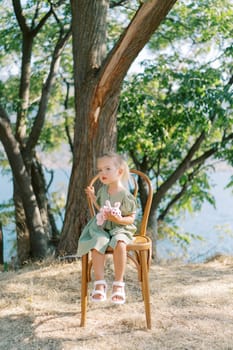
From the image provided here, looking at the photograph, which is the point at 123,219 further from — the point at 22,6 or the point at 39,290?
the point at 22,6

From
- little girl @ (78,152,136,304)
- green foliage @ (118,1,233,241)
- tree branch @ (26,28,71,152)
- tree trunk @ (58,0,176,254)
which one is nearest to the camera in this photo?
little girl @ (78,152,136,304)

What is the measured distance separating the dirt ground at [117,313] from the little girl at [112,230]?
0.32 meters

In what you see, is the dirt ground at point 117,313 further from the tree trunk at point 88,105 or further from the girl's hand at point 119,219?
the girl's hand at point 119,219

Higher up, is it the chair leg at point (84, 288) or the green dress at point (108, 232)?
the green dress at point (108, 232)

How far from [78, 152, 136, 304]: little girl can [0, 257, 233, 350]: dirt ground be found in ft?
1.06

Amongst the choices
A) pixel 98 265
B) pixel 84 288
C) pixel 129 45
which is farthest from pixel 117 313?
pixel 129 45

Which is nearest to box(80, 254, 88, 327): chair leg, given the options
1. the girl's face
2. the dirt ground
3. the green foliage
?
the dirt ground

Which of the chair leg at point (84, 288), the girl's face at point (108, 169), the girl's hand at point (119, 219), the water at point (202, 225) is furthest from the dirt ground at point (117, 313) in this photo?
the water at point (202, 225)

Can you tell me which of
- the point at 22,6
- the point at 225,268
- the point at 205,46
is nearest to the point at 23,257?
the point at 225,268

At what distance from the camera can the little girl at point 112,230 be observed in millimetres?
2709

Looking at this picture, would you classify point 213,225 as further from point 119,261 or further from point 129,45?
point 119,261

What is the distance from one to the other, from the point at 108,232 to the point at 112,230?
5cm

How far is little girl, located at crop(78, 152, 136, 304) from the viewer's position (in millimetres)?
2709

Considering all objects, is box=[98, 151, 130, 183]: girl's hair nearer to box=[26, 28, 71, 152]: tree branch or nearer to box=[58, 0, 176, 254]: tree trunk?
box=[58, 0, 176, 254]: tree trunk
